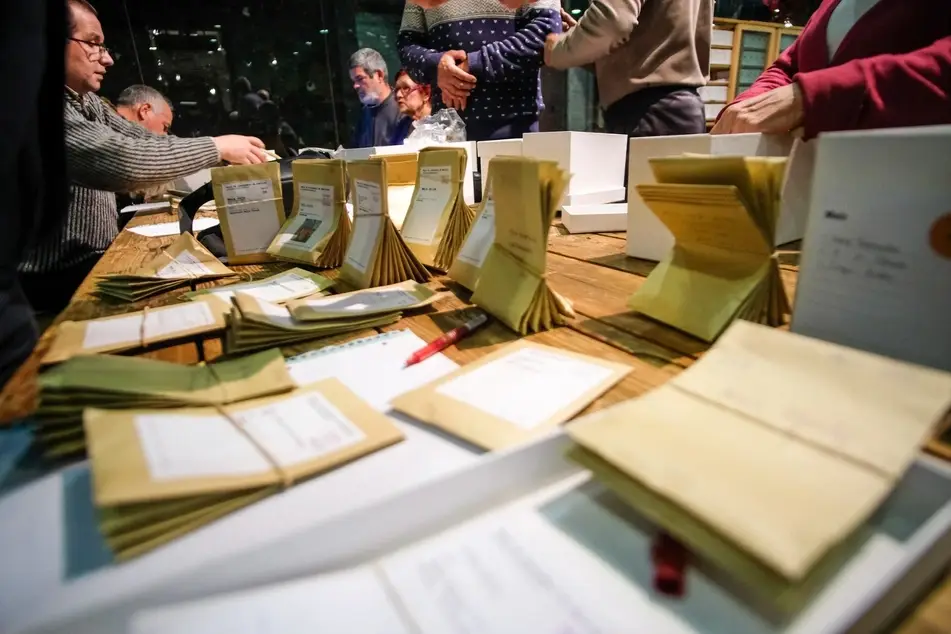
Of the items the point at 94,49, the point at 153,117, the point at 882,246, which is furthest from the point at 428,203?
the point at 153,117

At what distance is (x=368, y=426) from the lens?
1.58 ft

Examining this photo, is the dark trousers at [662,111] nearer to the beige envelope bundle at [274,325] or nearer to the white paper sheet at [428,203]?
the white paper sheet at [428,203]

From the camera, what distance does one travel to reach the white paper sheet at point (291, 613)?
302 mm

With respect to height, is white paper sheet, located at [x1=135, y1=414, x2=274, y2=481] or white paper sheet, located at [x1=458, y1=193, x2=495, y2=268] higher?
white paper sheet, located at [x1=458, y1=193, x2=495, y2=268]

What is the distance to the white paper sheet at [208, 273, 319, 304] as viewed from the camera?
89cm

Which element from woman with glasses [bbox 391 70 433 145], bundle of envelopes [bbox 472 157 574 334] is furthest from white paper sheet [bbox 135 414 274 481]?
woman with glasses [bbox 391 70 433 145]

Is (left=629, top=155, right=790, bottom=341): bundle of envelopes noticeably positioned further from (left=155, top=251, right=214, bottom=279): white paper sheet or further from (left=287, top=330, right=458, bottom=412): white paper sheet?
(left=155, top=251, right=214, bottom=279): white paper sheet

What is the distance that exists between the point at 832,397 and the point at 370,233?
76cm

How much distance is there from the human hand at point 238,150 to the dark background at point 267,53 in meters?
3.58

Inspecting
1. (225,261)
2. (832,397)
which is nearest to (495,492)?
(832,397)

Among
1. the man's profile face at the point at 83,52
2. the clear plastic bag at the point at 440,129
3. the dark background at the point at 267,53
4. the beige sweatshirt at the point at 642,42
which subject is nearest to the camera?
the beige sweatshirt at the point at 642,42

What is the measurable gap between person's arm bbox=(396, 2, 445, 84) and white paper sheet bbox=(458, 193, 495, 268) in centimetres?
120

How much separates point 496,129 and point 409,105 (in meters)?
1.58

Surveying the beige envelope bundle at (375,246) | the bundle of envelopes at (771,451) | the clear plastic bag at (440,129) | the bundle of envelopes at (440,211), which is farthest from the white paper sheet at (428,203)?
the clear plastic bag at (440,129)
